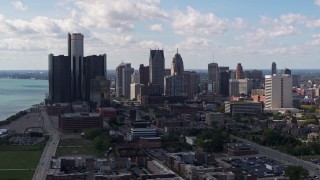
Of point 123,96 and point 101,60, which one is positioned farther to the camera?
point 123,96

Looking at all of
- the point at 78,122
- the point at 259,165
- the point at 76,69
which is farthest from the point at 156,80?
the point at 259,165

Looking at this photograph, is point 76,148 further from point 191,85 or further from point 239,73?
point 239,73

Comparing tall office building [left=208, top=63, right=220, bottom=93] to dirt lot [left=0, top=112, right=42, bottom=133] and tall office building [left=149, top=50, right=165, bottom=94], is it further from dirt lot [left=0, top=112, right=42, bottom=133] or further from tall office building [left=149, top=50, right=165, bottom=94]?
dirt lot [left=0, top=112, right=42, bottom=133]

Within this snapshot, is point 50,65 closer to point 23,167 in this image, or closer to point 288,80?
point 288,80

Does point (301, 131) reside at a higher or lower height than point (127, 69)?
lower

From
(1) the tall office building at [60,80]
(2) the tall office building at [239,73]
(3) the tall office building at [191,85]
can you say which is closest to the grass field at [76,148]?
(1) the tall office building at [60,80]

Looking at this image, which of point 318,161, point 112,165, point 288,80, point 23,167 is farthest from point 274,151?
point 288,80

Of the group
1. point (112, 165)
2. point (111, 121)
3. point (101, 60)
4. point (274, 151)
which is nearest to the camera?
point (112, 165)
